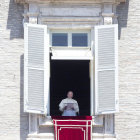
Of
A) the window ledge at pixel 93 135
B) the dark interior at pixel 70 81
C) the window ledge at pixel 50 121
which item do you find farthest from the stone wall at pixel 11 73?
the dark interior at pixel 70 81

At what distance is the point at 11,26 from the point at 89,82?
2626 mm

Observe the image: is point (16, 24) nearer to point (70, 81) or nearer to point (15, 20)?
point (15, 20)

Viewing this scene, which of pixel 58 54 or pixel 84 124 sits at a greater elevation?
pixel 58 54

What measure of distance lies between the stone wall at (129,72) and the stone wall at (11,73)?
2393 millimetres

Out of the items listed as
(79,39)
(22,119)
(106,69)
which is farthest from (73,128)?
(79,39)

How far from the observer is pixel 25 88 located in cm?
2439

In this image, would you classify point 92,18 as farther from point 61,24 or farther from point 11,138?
point 11,138

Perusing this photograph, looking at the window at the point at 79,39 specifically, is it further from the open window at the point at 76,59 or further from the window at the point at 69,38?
the open window at the point at 76,59

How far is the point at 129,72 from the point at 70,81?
437 centimetres

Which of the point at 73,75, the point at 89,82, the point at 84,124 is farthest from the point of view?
the point at 73,75

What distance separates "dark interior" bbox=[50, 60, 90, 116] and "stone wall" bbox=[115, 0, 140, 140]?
2413 mm

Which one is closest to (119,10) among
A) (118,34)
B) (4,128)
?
(118,34)

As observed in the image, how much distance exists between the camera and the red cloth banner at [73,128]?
79.5 feet

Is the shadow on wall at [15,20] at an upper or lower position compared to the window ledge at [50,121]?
upper
